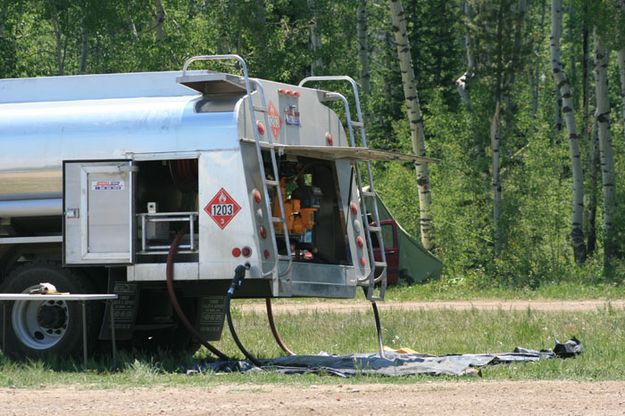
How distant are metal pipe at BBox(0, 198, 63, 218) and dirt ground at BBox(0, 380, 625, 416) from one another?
2.94 metres

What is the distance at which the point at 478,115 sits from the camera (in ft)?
110

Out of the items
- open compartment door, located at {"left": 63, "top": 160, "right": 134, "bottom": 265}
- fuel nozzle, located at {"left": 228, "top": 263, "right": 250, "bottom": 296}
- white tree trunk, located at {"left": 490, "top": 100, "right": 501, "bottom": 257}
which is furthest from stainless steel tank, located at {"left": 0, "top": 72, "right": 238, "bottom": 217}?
white tree trunk, located at {"left": 490, "top": 100, "right": 501, "bottom": 257}

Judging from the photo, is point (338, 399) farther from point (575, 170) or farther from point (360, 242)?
point (575, 170)

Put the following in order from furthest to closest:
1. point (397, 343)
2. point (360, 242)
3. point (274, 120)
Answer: point (397, 343) < point (360, 242) < point (274, 120)

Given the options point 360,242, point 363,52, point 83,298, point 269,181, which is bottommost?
point 83,298

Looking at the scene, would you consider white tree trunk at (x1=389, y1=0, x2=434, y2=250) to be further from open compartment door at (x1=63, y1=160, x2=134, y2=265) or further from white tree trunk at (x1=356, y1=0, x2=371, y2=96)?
open compartment door at (x1=63, y1=160, x2=134, y2=265)

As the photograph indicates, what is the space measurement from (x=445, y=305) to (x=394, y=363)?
10213mm

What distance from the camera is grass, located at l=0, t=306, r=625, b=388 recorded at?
13.5 meters

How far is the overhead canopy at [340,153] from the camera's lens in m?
14.8

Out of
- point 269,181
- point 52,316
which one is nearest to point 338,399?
point 269,181

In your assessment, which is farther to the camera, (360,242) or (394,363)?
(360,242)

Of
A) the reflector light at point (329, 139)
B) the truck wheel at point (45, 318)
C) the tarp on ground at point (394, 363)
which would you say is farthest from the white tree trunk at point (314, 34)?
the tarp on ground at point (394, 363)

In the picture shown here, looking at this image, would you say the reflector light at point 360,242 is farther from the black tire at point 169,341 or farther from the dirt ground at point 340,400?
the dirt ground at point 340,400

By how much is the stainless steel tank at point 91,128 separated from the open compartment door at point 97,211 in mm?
186
